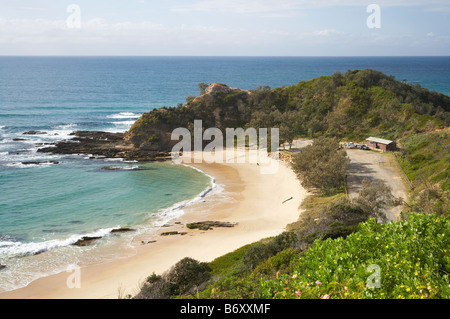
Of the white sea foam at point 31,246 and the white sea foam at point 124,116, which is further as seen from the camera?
the white sea foam at point 124,116

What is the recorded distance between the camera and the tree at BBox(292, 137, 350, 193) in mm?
34250

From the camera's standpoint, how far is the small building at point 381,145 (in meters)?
43.6

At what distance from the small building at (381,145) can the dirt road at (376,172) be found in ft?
3.88

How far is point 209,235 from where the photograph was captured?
2897cm

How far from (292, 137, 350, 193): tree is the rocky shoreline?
69.9ft

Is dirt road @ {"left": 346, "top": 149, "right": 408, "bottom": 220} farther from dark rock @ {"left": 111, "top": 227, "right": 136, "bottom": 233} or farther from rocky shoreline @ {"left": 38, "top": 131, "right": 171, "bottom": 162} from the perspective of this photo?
rocky shoreline @ {"left": 38, "top": 131, "right": 171, "bottom": 162}

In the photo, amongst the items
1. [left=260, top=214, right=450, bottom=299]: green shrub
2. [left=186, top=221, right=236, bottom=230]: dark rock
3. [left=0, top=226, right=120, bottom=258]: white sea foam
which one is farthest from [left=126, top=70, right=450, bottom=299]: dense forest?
[left=0, top=226, right=120, bottom=258]: white sea foam

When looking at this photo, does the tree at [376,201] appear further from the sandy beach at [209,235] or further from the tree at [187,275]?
the tree at [187,275]

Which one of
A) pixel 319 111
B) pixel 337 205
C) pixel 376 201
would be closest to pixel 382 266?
pixel 337 205

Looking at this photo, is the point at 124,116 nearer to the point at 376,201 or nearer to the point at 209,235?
the point at 209,235

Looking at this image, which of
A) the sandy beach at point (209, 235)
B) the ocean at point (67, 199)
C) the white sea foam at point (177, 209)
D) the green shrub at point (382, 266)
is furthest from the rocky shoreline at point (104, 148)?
the green shrub at point (382, 266)

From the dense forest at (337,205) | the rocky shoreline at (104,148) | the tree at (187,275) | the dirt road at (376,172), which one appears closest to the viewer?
the dense forest at (337,205)

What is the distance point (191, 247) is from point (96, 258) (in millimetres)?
6660

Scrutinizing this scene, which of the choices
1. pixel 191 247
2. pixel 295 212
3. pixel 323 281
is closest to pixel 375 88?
pixel 295 212
